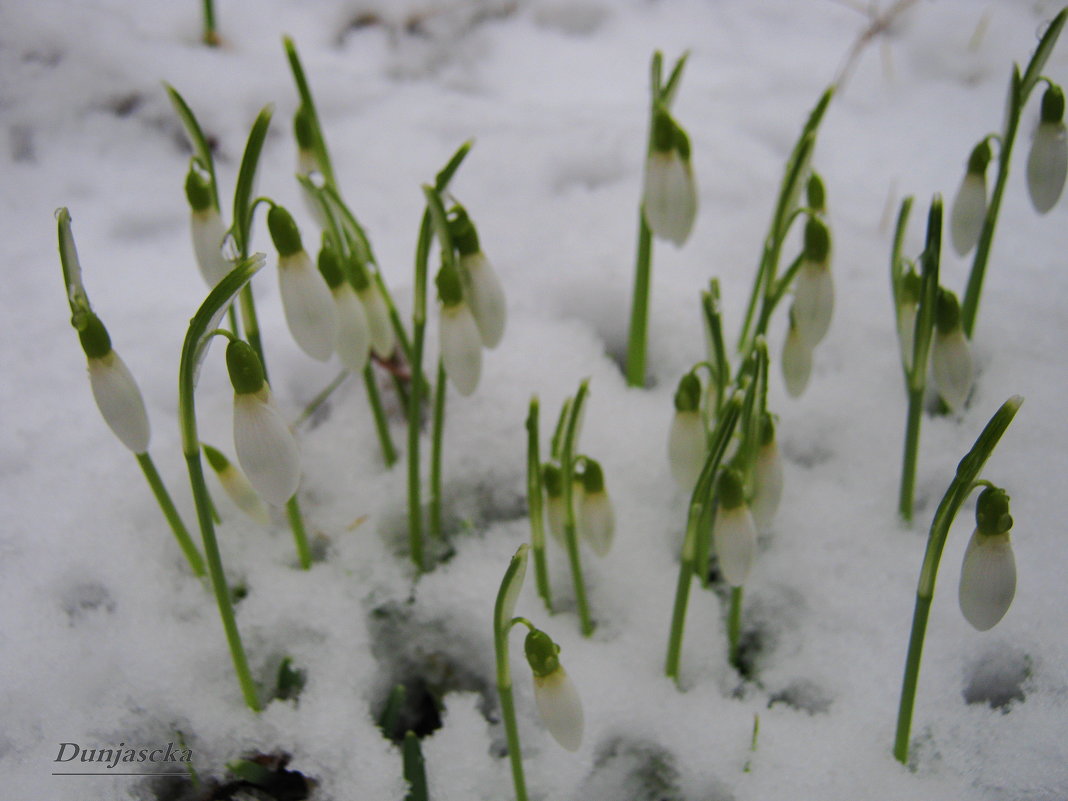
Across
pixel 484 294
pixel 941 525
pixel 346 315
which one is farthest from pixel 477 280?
pixel 941 525

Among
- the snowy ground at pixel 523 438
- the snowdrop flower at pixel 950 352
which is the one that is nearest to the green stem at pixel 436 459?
the snowy ground at pixel 523 438

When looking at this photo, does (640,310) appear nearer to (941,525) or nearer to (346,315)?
(346,315)

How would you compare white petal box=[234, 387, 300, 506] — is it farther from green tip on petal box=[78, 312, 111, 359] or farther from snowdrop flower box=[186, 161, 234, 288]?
snowdrop flower box=[186, 161, 234, 288]

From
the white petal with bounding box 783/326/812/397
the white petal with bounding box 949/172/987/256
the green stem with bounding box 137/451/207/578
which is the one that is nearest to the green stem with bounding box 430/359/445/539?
the green stem with bounding box 137/451/207/578

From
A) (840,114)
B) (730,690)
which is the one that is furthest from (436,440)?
(840,114)

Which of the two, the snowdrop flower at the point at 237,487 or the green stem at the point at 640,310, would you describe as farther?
the green stem at the point at 640,310

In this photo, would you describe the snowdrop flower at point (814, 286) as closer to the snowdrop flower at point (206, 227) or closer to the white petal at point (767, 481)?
the white petal at point (767, 481)

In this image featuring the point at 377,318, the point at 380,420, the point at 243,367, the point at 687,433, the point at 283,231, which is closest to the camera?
the point at 243,367
